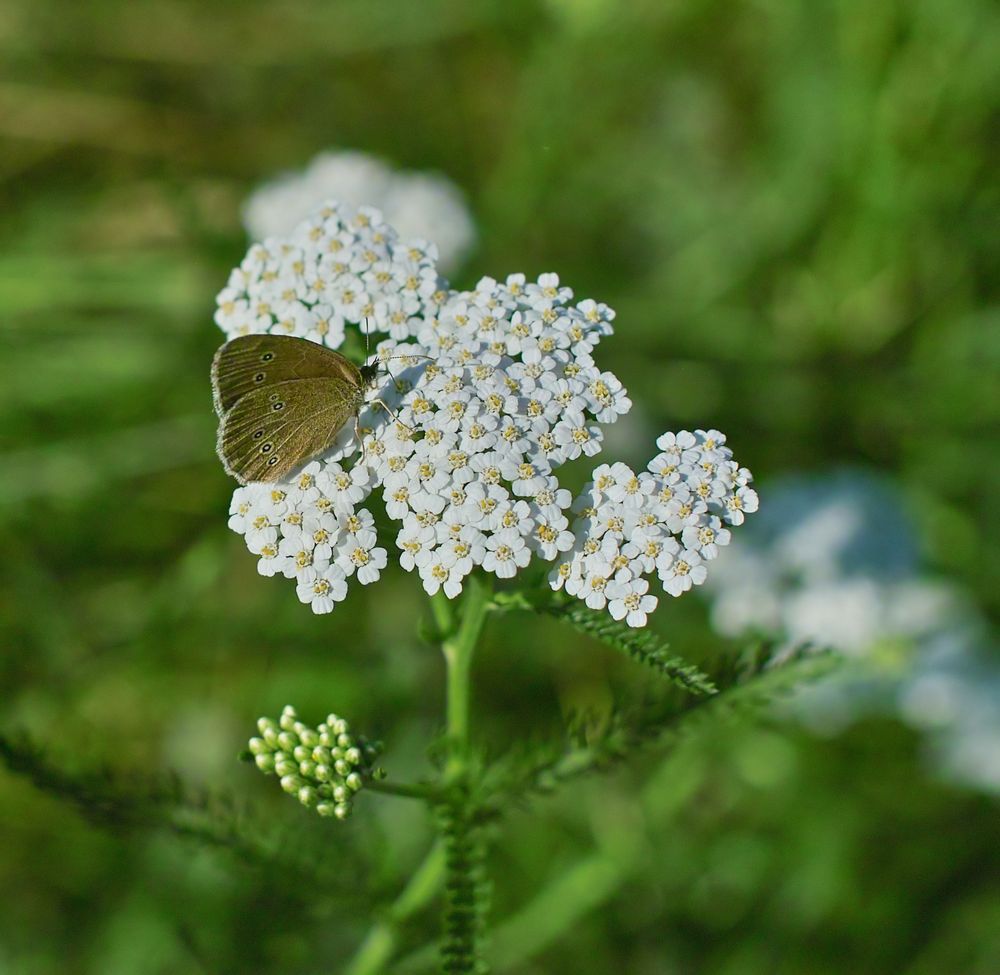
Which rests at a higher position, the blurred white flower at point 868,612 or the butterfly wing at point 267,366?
the blurred white flower at point 868,612

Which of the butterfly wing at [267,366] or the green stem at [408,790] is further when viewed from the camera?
the butterfly wing at [267,366]

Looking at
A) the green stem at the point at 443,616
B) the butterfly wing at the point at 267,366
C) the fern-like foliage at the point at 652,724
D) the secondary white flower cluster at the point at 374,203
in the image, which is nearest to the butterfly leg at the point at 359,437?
the butterfly wing at the point at 267,366

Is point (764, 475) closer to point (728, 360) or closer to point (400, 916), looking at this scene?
point (728, 360)

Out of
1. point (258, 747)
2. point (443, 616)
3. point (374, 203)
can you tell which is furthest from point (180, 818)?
point (374, 203)

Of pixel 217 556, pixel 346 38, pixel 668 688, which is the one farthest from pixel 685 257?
pixel 668 688

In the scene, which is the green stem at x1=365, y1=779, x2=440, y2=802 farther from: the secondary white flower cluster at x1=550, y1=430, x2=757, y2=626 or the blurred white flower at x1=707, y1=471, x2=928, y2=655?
the blurred white flower at x1=707, y1=471, x2=928, y2=655

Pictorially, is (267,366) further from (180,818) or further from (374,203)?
(374,203)

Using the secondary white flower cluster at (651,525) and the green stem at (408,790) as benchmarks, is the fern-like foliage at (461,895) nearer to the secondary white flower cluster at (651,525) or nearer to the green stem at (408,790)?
the green stem at (408,790)
